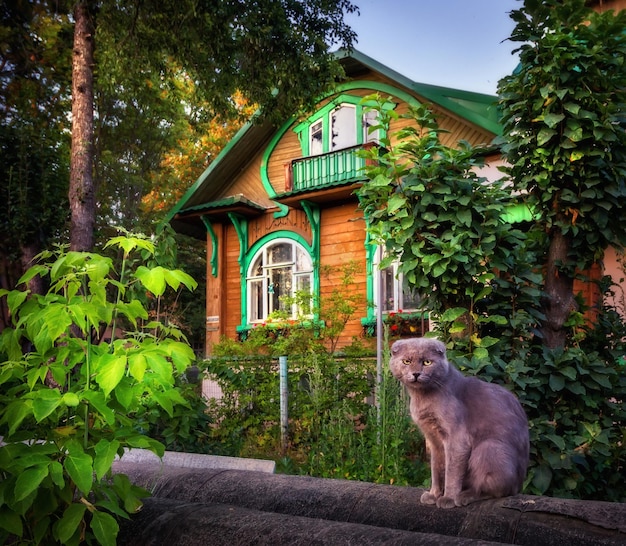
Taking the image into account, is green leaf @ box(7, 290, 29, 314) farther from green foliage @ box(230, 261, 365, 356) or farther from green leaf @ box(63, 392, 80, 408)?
green foliage @ box(230, 261, 365, 356)

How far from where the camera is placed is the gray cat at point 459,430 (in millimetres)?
2945

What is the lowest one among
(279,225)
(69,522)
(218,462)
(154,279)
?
(218,462)

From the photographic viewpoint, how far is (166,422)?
6.78m

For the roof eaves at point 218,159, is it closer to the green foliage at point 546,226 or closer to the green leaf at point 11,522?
the green foliage at point 546,226

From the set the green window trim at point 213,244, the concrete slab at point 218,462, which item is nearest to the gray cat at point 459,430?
the concrete slab at point 218,462

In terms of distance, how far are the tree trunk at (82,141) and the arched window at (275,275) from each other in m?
4.76

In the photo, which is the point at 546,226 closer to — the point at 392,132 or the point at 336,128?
the point at 392,132

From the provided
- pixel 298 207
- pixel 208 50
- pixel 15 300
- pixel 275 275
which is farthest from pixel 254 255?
pixel 15 300

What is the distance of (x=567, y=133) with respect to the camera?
15.3ft

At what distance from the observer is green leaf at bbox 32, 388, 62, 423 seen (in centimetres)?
219

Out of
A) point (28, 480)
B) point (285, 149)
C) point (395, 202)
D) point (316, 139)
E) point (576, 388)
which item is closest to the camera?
point (28, 480)

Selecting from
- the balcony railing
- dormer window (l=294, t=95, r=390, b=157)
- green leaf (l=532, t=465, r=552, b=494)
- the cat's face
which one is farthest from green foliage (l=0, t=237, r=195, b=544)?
dormer window (l=294, t=95, r=390, b=157)

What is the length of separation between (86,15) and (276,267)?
6526mm

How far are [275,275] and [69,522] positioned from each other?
11.9 meters
